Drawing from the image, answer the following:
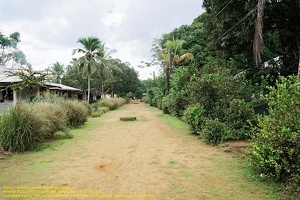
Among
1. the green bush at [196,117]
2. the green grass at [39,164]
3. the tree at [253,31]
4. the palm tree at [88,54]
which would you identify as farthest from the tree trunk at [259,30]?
the palm tree at [88,54]

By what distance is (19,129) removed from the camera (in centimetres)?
602

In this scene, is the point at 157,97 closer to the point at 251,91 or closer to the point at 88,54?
the point at 88,54

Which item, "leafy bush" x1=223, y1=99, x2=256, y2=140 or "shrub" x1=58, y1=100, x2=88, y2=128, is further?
"shrub" x1=58, y1=100, x2=88, y2=128

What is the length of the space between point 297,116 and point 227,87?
427 cm

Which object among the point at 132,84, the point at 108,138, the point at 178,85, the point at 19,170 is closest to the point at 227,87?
the point at 108,138

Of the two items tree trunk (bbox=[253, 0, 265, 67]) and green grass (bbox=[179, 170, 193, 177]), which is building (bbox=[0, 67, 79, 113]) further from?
tree trunk (bbox=[253, 0, 265, 67])

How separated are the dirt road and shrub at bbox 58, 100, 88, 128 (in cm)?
377

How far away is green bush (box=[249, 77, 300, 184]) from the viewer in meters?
3.50

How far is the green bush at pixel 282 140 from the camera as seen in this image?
3.50m

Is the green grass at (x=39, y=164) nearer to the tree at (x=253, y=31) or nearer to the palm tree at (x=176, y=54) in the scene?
the tree at (x=253, y=31)

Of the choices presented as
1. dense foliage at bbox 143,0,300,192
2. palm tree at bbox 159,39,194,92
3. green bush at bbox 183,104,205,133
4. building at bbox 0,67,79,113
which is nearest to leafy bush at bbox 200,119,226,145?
dense foliage at bbox 143,0,300,192

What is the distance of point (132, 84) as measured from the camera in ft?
135

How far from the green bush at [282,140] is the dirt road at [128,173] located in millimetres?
490

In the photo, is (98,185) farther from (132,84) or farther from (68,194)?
(132,84)
